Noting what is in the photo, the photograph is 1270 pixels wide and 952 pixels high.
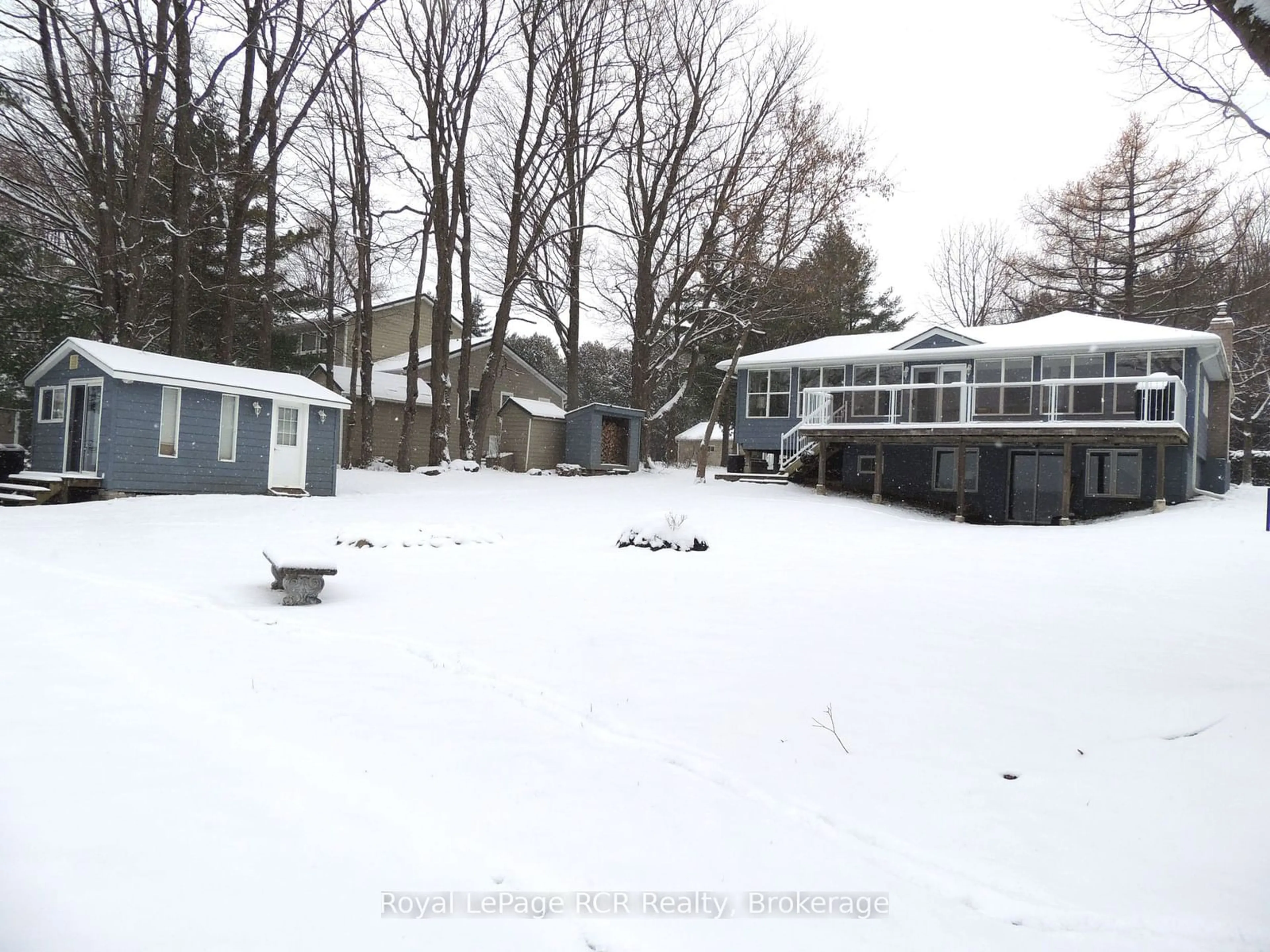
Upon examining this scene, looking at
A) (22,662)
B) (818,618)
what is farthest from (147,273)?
(818,618)

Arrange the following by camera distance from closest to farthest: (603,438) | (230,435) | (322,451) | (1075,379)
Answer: (230,435)
(322,451)
(1075,379)
(603,438)

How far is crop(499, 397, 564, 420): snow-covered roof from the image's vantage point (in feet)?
97.5

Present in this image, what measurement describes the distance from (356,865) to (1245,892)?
346cm

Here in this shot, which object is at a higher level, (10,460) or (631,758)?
(10,460)

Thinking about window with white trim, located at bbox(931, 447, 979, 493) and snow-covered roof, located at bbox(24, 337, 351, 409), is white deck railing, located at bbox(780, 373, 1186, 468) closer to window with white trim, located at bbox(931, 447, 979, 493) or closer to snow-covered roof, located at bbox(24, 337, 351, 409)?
window with white trim, located at bbox(931, 447, 979, 493)

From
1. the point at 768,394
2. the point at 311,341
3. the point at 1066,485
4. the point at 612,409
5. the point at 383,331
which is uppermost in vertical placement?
the point at 383,331

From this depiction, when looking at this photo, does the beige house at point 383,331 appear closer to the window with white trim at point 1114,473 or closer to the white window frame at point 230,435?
the white window frame at point 230,435

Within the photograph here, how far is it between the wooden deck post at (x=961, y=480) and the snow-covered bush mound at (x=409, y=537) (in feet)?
38.6

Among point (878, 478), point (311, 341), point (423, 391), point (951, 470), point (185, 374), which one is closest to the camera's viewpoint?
point (185, 374)

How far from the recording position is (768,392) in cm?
2567

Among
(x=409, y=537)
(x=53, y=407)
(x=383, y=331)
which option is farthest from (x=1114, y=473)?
→ (x=383, y=331)

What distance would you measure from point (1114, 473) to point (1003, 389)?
3510mm

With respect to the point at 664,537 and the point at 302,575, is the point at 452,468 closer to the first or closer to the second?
the point at 664,537

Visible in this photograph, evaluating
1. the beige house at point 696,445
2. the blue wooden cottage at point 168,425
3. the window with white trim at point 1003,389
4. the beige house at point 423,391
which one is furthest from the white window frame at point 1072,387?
the beige house at point 696,445
